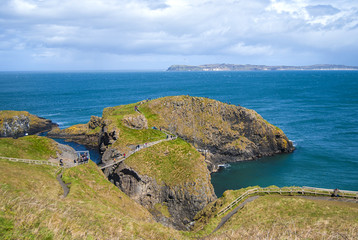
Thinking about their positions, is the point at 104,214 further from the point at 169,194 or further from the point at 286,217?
the point at 169,194

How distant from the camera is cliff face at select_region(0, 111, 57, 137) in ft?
287

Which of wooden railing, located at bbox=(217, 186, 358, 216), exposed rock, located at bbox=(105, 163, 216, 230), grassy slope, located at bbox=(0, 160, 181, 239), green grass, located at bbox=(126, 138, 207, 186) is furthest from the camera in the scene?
green grass, located at bbox=(126, 138, 207, 186)

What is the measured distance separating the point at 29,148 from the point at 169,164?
25541mm

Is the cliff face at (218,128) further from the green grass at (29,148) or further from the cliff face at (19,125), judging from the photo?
the cliff face at (19,125)

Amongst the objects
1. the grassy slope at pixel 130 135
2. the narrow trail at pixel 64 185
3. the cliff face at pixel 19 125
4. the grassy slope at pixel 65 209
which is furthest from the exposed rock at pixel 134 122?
the cliff face at pixel 19 125

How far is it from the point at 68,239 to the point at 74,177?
21.9 meters

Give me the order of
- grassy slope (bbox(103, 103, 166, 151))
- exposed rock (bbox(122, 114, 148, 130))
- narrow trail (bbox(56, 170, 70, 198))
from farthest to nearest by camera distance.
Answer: exposed rock (bbox(122, 114, 148, 130)) → grassy slope (bbox(103, 103, 166, 151)) → narrow trail (bbox(56, 170, 70, 198))

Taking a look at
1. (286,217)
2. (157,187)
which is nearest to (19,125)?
(157,187)

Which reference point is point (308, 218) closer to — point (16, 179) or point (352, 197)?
point (352, 197)

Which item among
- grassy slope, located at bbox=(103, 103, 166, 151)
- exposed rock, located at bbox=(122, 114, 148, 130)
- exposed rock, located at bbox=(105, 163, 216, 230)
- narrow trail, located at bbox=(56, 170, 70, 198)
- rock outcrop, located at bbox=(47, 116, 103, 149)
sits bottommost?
exposed rock, located at bbox=(105, 163, 216, 230)

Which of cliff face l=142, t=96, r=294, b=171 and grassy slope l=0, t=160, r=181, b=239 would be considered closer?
grassy slope l=0, t=160, r=181, b=239

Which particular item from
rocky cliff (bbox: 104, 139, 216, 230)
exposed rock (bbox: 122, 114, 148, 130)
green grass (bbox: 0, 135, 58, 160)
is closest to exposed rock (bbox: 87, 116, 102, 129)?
exposed rock (bbox: 122, 114, 148, 130)

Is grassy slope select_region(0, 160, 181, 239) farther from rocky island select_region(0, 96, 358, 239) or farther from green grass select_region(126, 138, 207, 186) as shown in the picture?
green grass select_region(126, 138, 207, 186)

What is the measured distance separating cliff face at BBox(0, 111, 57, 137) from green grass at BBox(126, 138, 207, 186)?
62.7 m
